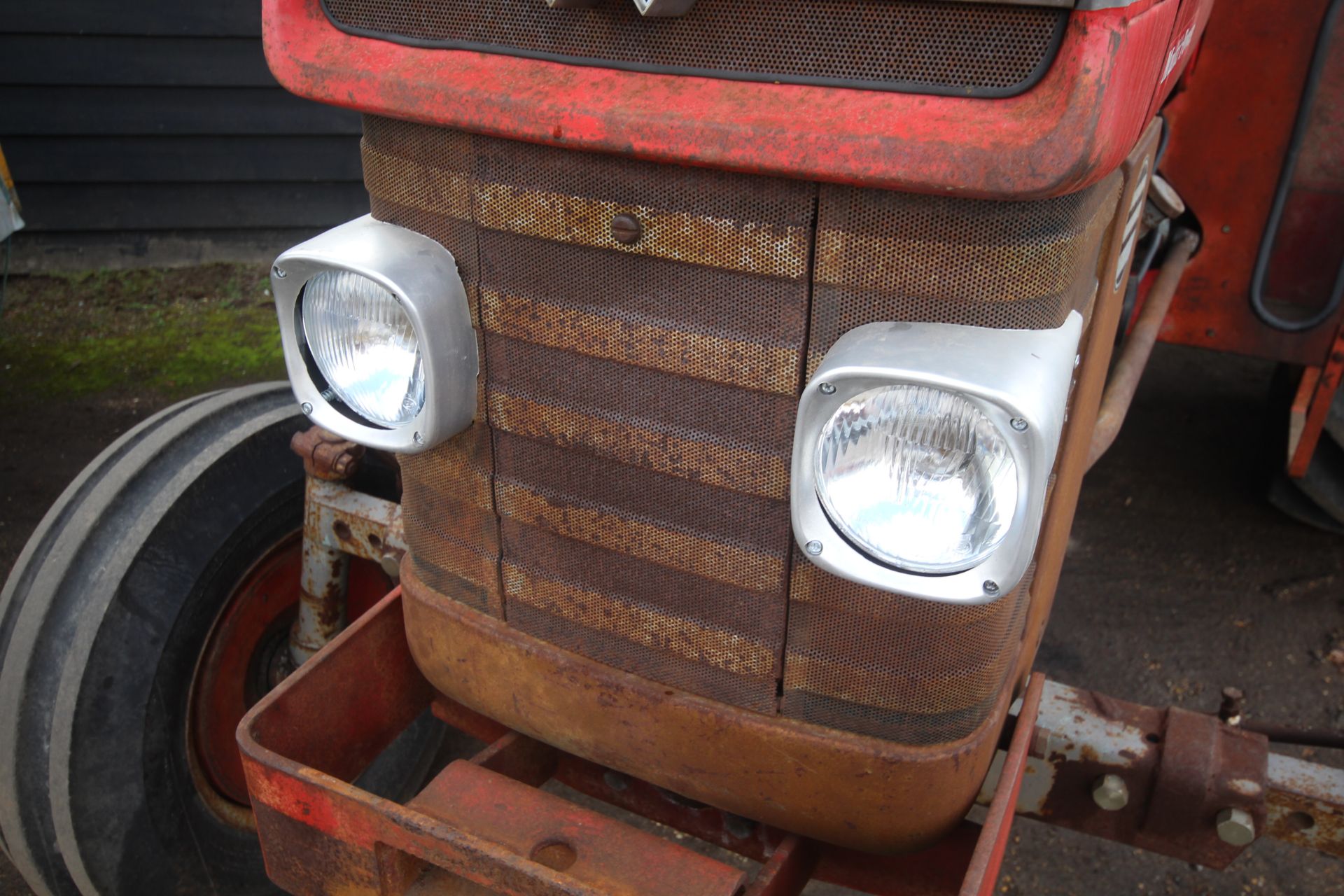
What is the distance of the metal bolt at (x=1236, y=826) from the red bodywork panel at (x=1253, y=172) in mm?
1452

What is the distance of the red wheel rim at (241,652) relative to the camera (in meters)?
1.89

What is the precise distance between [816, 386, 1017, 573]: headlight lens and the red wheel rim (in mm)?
1320

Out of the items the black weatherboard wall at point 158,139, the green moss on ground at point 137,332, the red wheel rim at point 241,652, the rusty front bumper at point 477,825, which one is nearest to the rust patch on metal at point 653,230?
the rusty front bumper at point 477,825

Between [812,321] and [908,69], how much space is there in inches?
9.5

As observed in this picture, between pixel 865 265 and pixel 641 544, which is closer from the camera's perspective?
pixel 865 265

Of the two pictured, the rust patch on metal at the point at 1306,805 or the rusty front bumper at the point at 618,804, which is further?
the rust patch on metal at the point at 1306,805

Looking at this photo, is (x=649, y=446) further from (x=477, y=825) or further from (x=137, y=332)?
(x=137, y=332)

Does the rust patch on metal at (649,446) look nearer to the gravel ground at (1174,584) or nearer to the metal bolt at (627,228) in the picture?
the metal bolt at (627,228)

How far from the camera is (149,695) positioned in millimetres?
1748

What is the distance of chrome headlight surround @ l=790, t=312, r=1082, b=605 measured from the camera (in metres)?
0.89

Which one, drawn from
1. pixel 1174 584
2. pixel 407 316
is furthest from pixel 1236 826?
pixel 1174 584

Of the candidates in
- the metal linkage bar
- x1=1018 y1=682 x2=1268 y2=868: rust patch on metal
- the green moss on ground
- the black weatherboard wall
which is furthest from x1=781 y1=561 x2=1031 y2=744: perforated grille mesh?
the black weatherboard wall

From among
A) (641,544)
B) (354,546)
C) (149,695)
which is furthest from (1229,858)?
(149,695)

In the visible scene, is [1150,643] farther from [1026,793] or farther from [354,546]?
[354,546]
